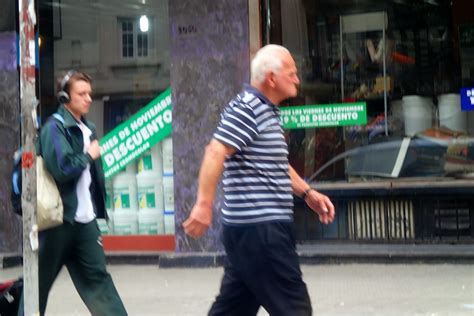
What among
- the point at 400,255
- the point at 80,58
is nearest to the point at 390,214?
the point at 400,255

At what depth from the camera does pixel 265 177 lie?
14.0 feet

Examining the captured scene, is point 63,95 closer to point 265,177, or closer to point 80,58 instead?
point 265,177

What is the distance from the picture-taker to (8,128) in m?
9.54

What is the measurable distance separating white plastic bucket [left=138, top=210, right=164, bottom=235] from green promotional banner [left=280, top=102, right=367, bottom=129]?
72.2 inches

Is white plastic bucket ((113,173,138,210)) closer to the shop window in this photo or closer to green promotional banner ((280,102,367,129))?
the shop window

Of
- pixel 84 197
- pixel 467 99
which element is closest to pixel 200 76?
pixel 467 99

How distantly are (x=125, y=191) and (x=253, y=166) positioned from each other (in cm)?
567

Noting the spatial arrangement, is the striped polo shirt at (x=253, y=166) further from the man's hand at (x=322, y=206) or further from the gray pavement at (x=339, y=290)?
the gray pavement at (x=339, y=290)

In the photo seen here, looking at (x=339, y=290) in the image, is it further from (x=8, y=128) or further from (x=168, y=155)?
(x=8, y=128)

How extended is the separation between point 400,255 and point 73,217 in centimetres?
405

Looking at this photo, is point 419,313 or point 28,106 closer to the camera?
point 28,106

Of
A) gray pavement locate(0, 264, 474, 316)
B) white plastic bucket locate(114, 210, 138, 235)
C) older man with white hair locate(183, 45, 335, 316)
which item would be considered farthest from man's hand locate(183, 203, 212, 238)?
white plastic bucket locate(114, 210, 138, 235)

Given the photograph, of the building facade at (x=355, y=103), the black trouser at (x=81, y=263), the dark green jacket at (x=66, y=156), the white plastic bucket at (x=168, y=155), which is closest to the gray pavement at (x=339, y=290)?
the building facade at (x=355, y=103)

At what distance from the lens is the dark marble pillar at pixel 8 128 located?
31.2 feet
